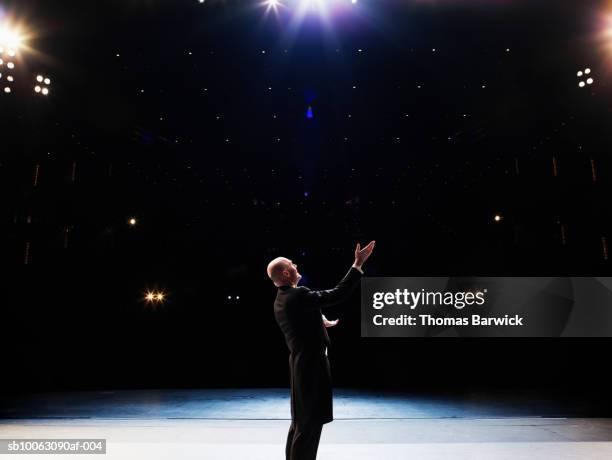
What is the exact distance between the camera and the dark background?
4492mm

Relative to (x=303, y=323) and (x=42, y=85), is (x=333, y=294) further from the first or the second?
(x=42, y=85)

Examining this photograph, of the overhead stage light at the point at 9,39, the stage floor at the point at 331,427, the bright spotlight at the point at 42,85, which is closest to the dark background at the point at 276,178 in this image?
the bright spotlight at the point at 42,85

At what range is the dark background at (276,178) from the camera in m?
4.49

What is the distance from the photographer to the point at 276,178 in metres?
6.93

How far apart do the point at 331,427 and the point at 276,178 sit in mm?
4124

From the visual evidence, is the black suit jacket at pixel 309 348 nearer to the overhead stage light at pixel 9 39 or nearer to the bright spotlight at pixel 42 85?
the overhead stage light at pixel 9 39

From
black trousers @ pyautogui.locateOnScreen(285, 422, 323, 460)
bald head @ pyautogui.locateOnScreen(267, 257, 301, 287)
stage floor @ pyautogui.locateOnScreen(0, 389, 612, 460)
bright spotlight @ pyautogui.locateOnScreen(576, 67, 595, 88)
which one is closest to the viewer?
black trousers @ pyautogui.locateOnScreen(285, 422, 323, 460)

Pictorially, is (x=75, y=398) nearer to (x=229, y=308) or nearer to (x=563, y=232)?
(x=229, y=308)

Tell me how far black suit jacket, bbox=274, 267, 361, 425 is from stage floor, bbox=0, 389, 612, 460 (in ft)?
4.38

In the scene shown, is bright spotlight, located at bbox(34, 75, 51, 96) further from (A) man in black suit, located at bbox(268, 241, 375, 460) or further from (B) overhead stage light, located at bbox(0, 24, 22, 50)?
(A) man in black suit, located at bbox(268, 241, 375, 460)

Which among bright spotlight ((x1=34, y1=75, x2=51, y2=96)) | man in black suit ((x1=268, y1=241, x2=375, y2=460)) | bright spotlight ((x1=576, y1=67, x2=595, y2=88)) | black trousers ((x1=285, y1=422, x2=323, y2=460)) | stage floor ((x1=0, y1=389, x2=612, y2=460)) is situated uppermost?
bright spotlight ((x1=34, y1=75, x2=51, y2=96))

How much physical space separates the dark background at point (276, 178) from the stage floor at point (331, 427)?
6.63 ft

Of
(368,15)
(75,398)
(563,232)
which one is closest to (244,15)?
(368,15)

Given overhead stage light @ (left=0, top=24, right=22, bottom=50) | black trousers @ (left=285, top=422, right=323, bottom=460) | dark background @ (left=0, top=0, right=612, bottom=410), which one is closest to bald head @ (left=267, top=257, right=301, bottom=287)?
black trousers @ (left=285, top=422, right=323, bottom=460)
